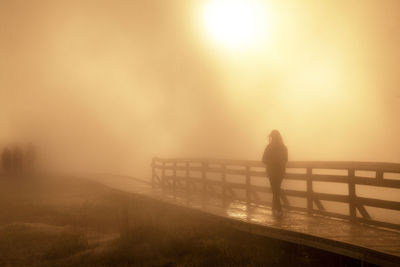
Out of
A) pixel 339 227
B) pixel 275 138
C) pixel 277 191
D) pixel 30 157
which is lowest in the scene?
pixel 339 227

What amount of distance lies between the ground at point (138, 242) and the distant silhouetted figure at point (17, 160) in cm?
2866

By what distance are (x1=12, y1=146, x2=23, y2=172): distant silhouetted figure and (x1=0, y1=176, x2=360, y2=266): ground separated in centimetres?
2866

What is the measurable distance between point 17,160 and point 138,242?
3694 cm

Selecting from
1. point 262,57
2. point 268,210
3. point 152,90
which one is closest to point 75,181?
point 268,210

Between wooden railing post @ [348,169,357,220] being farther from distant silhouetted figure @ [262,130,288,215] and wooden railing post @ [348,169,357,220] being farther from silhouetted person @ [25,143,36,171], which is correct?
silhouetted person @ [25,143,36,171]

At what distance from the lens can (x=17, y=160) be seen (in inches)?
1710

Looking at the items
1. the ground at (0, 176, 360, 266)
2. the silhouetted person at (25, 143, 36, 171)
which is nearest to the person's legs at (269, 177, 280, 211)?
the ground at (0, 176, 360, 266)

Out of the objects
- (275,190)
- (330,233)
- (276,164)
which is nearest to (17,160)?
(275,190)

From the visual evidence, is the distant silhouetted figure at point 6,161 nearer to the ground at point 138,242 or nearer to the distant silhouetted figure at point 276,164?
the ground at point 138,242

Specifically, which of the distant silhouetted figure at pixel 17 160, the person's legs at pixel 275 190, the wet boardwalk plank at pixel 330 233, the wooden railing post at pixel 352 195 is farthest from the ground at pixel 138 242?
the distant silhouetted figure at pixel 17 160

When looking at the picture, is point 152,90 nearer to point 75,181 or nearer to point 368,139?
Result: point 368,139

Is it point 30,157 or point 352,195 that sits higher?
point 30,157

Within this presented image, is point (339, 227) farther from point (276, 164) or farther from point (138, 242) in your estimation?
point (138, 242)

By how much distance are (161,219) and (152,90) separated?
102m
